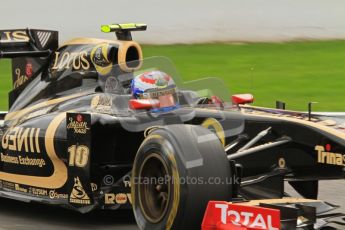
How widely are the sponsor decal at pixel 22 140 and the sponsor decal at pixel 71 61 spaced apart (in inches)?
31.9

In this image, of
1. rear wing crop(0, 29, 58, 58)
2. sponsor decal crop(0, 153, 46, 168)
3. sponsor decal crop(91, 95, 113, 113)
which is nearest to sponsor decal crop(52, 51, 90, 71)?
rear wing crop(0, 29, 58, 58)

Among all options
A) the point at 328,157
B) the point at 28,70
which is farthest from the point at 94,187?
the point at 28,70

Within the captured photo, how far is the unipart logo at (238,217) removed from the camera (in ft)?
16.5

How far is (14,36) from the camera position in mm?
8250

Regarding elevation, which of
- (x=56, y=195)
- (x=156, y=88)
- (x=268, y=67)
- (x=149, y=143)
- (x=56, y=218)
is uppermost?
(x=268, y=67)

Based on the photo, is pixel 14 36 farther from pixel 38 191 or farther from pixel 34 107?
pixel 38 191

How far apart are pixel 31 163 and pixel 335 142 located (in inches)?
106

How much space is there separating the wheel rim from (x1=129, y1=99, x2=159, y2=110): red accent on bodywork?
0.73 m

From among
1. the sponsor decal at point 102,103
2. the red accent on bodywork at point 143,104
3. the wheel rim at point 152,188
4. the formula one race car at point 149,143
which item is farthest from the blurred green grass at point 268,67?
the wheel rim at point 152,188

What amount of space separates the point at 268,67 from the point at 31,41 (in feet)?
30.6

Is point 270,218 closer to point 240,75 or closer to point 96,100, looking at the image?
point 96,100

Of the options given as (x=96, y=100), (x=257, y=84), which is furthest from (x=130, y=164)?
(x=257, y=84)

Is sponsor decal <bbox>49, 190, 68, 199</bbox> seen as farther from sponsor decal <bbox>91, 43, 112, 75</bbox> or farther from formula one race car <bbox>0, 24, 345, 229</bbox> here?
sponsor decal <bbox>91, 43, 112, 75</bbox>

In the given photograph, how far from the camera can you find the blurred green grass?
15.1 m
